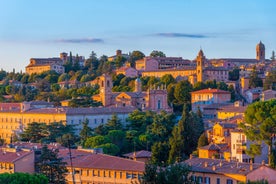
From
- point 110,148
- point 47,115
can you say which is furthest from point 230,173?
point 47,115

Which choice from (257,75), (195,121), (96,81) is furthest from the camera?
(96,81)

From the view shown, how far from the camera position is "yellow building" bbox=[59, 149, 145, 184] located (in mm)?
28281

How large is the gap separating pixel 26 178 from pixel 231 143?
1369 cm

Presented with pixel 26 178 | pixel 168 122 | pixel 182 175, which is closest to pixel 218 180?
pixel 182 175

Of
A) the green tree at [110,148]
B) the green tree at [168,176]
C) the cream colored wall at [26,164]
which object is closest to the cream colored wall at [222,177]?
the green tree at [168,176]

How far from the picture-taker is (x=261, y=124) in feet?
95.6

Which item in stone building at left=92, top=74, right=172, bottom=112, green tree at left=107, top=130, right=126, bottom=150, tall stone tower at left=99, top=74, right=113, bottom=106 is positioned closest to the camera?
green tree at left=107, top=130, right=126, bottom=150

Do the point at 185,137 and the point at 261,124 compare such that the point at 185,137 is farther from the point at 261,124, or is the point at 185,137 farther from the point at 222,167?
the point at 222,167

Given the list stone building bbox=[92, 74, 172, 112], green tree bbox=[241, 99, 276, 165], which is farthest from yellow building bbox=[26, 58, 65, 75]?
green tree bbox=[241, 99, 276, 165]

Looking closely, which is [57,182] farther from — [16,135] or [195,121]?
[16,135]

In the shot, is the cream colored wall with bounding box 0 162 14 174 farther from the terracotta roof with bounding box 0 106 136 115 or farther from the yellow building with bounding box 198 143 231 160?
the terracotta roof with bounding box 0 106 136 115

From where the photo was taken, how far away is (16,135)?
48.9m

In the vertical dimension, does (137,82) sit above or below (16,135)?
above

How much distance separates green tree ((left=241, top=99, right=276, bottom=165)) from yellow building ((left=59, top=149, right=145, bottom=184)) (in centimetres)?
472
